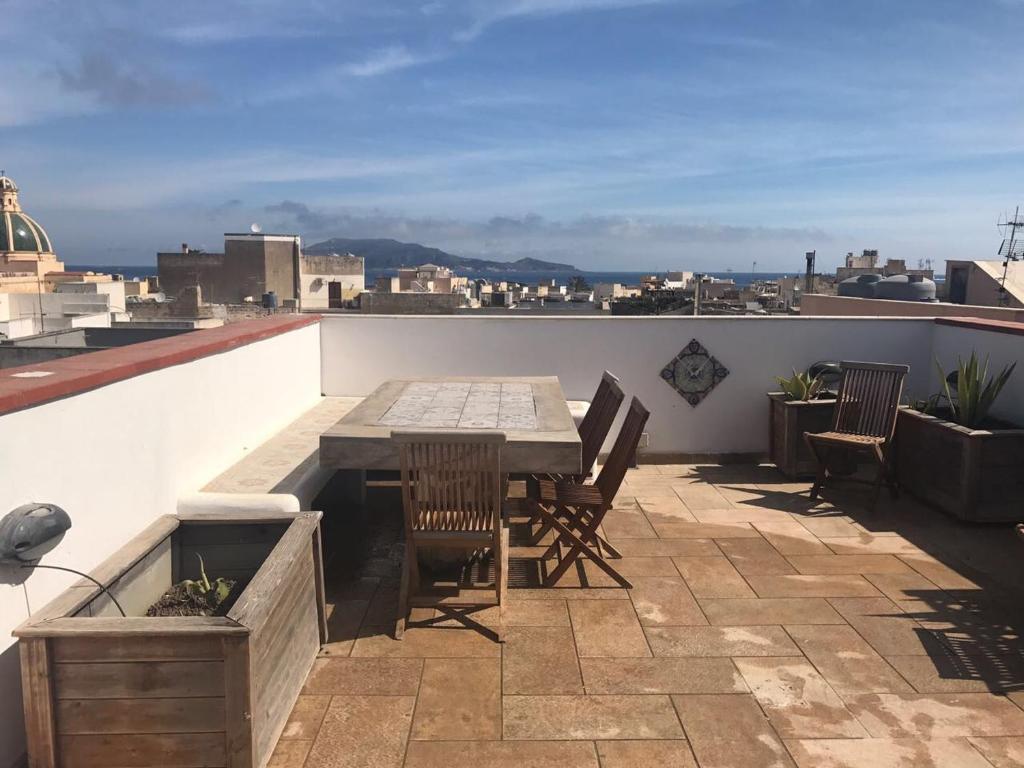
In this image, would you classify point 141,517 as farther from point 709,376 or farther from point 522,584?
point 709,376

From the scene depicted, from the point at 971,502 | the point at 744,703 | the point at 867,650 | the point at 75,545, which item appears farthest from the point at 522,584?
the point at 971,502

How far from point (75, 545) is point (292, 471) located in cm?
149

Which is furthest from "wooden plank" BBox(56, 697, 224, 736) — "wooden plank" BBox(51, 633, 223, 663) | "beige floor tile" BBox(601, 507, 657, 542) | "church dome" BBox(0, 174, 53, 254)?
"church dome" BBox(0, 174, 53, 254)

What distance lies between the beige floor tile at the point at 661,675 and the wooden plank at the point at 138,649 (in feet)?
4.74

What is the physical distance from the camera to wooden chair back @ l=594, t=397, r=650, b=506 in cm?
382

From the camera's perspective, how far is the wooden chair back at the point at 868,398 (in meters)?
5.43

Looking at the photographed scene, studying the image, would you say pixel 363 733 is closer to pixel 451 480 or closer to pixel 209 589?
pixel 209 589

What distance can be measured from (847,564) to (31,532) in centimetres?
382

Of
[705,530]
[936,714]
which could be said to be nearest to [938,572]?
[705,530]

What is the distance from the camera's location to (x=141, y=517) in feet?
10.6

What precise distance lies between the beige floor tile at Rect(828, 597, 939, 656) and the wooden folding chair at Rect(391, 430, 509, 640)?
1.61 m

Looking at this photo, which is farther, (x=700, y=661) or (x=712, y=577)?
(x=712, y=577)

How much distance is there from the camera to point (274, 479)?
4027 mm

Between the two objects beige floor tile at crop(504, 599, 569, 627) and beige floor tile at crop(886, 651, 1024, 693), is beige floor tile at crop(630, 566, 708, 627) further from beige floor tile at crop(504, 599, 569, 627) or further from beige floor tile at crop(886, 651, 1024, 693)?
beige floor tile at crop(886, 651, 1024, 693)
